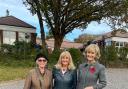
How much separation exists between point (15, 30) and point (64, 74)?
4750 centimetres

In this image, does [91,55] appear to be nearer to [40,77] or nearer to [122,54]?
[40,77]

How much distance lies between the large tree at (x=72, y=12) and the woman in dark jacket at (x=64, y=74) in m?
36.1

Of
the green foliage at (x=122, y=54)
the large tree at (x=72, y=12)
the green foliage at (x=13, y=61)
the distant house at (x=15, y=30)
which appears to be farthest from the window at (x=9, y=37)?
the green foliage at (x=13, y=61)

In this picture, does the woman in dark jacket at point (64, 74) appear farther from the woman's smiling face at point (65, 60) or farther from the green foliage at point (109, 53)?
the green foliage at point (109, 53)

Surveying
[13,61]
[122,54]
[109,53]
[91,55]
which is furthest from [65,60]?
[122,54]

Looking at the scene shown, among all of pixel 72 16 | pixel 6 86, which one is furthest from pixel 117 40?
pixel 6 86

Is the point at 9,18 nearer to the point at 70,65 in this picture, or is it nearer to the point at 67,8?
the point at 67,8

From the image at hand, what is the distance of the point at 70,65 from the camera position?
6703 millimetres

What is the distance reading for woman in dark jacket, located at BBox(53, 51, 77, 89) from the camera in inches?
263

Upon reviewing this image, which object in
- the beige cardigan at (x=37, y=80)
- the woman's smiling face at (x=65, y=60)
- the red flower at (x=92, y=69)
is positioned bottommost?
the beige cardigan at (x=37, y=80)

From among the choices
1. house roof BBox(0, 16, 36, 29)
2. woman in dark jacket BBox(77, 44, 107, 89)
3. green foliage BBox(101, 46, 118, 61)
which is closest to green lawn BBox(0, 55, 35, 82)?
green foliage BBox(101, 46, 118, 61)

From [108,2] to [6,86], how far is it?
25871mm

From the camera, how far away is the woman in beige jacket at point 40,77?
6613 mm

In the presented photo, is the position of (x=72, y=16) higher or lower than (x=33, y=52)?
higher
